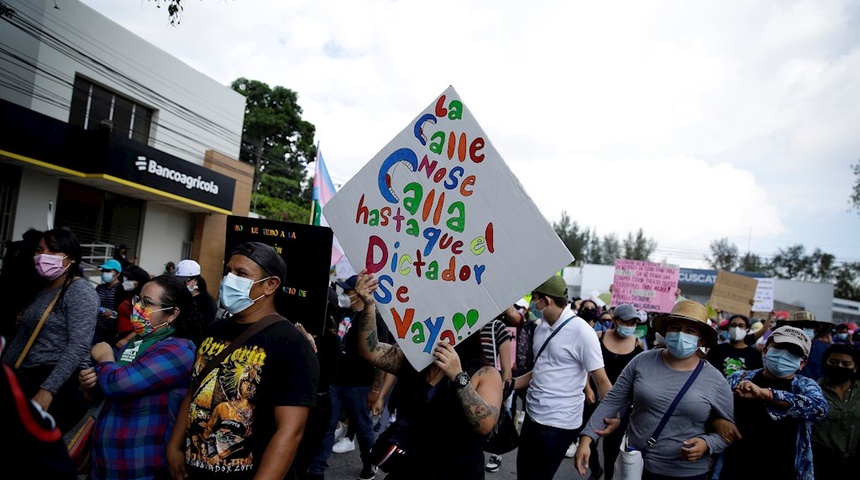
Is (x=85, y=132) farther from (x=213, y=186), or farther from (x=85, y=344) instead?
(x=85, y=344)

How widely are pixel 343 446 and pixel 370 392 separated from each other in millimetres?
1769

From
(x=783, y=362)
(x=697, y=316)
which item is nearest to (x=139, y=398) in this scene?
(x=697, y=316)

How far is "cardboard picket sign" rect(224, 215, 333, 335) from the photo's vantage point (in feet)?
14.1

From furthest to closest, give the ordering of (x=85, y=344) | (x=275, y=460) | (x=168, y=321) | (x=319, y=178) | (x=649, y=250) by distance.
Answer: (x=649, y=250), (x=319, y=178), (x=85, y=344), (x=168, y=321), (x=275, y=460)

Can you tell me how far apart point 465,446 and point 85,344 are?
255 cm

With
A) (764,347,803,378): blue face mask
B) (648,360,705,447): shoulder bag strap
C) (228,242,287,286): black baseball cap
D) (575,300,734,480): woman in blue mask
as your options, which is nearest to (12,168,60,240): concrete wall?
(228,242,287,286): black baseball cap

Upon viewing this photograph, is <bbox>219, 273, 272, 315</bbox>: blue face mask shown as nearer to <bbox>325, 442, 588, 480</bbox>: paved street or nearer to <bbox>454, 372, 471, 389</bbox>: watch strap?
<bbox>454, 372, 471, 389</bbox>: watch strap

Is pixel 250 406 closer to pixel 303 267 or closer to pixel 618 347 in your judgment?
pixel 303 267

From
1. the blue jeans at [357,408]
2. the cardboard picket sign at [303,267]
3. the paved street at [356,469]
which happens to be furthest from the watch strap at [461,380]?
the paved street at [356,469]

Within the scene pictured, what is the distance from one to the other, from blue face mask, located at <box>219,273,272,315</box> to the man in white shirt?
2552 millimetres

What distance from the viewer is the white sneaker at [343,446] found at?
6.41 meters

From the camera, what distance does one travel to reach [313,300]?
170 inches

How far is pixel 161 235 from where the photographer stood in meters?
17.5

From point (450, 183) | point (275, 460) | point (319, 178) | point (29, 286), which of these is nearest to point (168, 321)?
point (275, 460)
